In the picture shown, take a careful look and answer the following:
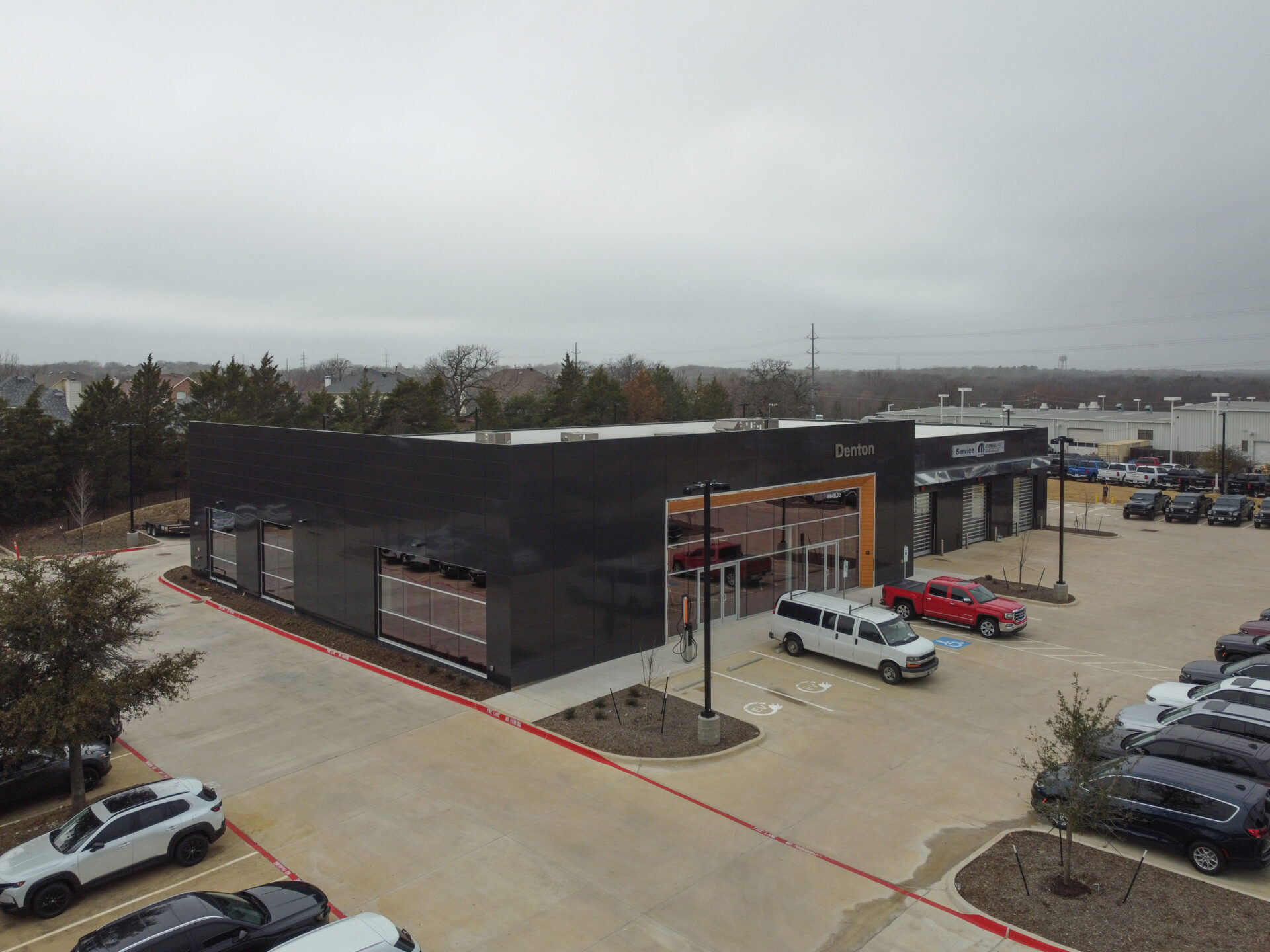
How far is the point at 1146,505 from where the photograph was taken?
1956 inches

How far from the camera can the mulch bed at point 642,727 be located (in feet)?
56.4

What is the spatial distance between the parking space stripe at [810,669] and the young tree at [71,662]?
46.6 feet

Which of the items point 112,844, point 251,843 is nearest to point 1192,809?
point 251,843

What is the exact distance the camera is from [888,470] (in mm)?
32281

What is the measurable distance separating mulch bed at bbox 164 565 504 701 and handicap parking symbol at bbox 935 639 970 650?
12.9 metres

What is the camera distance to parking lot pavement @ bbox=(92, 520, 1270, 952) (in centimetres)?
1175

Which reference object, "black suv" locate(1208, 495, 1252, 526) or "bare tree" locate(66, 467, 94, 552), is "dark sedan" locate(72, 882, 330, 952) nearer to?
"bare tree" locate(66, 467, 94, 552)

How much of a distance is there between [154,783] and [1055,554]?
3625 centimetres

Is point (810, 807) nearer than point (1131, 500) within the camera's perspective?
Yes

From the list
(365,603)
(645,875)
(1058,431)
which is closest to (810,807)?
(645,875)

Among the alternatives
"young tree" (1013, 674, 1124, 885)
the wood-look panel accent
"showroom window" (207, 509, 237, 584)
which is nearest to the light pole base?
"young tree" (1013, 674, 1124, 885)

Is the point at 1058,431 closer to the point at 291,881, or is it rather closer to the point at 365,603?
the point at 365,603

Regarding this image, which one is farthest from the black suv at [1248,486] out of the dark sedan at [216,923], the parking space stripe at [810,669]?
the dark sedan at [216,923]

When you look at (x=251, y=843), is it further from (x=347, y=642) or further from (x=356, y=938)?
(x=347, y=642)
